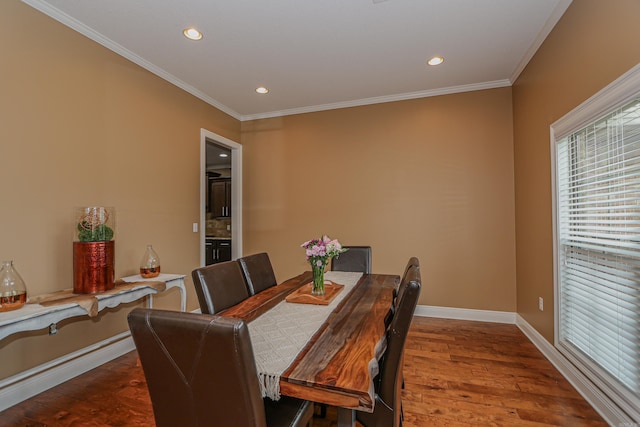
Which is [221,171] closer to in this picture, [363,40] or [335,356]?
[363,40]

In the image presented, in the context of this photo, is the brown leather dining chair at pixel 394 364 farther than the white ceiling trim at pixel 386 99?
No

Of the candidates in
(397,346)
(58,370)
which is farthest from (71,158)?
(397,346)

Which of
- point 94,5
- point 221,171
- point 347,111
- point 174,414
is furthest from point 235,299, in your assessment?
point 221,171

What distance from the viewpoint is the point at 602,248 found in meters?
1.86

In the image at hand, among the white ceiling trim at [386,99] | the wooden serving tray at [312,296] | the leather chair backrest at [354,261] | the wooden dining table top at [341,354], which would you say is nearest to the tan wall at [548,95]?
the white ceiling trim at [386,99]

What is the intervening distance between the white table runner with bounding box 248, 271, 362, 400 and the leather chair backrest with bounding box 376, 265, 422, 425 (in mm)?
361

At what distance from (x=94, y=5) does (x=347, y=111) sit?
2.75 metres

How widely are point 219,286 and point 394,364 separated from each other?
1112mm

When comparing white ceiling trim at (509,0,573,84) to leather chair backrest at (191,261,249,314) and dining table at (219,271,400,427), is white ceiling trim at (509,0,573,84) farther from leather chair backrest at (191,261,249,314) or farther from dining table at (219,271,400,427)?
leather chair backrest at (191,261,249,314)

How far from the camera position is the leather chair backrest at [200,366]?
84 cm

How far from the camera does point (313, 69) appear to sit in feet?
9.91

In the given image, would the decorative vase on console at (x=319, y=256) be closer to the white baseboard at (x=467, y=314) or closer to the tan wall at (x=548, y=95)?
the tan wall at (x=548, y=95)

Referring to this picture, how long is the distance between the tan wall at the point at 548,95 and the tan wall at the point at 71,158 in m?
3.66

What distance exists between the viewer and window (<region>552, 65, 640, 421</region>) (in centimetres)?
158
